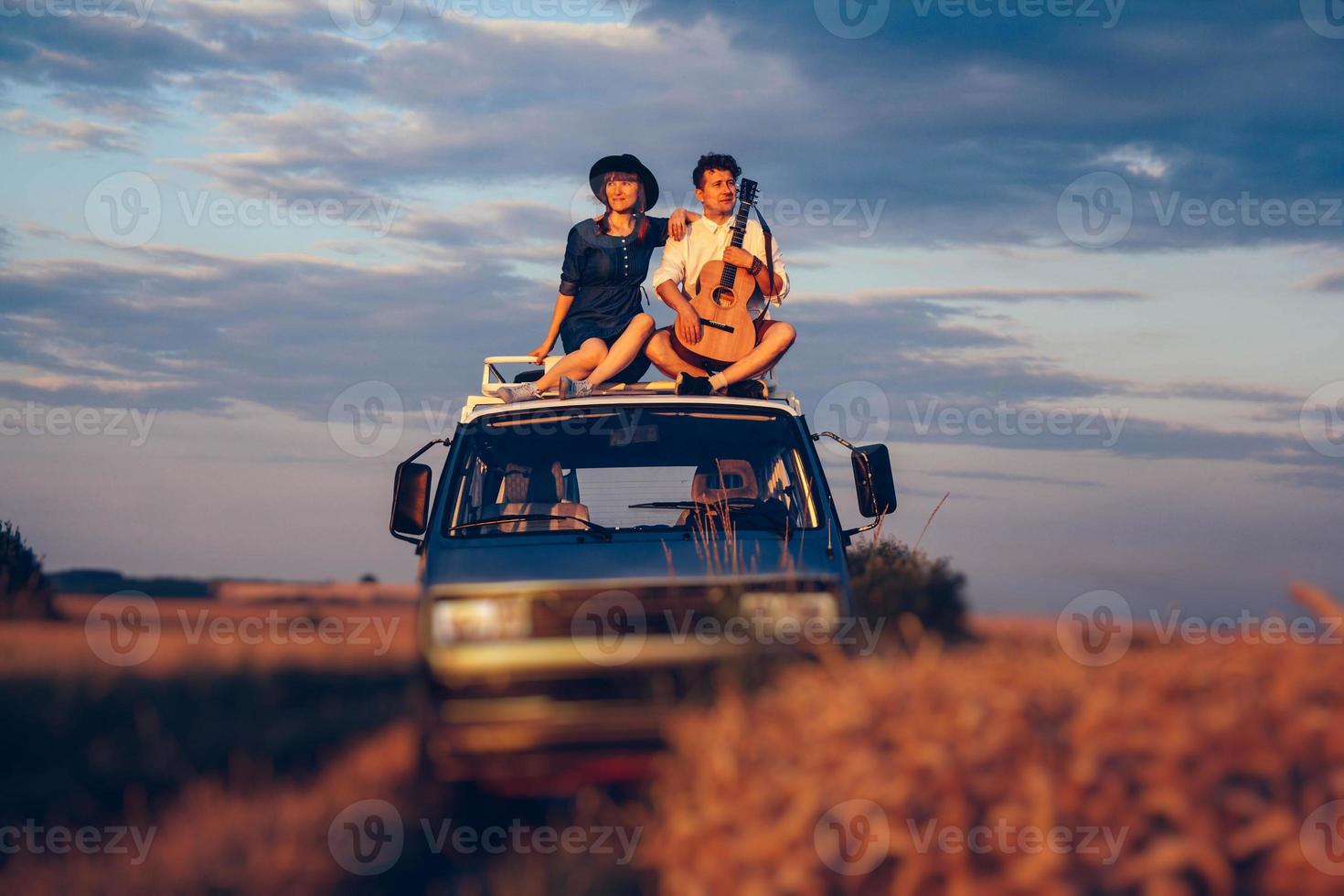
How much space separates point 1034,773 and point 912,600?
9.33 ft

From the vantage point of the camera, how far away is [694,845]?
3.93 metres

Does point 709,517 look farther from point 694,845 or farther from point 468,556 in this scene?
point 694,845

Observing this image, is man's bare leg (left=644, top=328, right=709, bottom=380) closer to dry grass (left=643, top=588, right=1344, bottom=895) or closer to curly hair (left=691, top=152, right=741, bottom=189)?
curly hair (left=691, top=152, right=741, bottom=189)

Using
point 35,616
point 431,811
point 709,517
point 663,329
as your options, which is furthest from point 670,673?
point 35,616

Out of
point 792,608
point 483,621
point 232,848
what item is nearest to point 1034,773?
point 792,608

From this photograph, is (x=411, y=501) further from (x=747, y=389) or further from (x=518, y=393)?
(x=747, y=389)

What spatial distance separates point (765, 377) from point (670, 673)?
384 centimetres

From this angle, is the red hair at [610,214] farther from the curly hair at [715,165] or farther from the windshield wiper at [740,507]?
the windshield wiper at [740,507]

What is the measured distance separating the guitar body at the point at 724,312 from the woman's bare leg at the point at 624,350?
34 cm

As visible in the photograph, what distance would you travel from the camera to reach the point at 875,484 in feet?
23.4

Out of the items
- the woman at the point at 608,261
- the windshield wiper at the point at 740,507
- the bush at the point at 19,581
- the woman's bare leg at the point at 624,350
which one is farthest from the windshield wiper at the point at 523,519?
the bush at the point at 19,581

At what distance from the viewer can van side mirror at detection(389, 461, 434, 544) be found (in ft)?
23.1

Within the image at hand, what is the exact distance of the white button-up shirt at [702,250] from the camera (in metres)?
8.84

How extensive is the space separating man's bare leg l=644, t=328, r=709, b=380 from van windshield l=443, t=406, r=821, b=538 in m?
0.96
